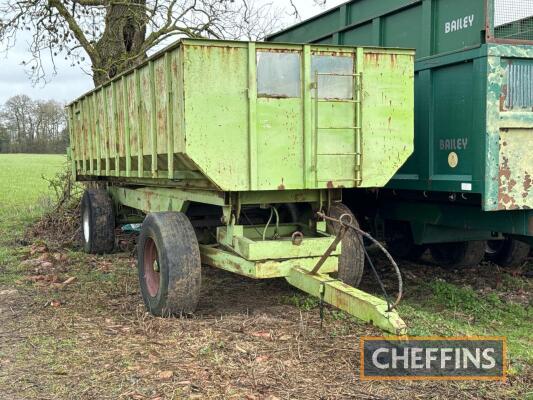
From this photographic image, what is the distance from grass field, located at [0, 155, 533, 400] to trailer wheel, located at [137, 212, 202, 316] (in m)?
0.15

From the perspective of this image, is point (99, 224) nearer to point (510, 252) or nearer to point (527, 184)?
point (510, 252)

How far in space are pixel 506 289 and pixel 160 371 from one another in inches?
188

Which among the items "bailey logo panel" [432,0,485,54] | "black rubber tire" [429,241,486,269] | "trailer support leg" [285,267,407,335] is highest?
"bailey logo panel" [432,0,485,54]

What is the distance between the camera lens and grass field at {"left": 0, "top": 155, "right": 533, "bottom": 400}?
3.67 m

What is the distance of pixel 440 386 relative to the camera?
3.65m

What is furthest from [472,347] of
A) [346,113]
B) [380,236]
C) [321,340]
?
[380,236]

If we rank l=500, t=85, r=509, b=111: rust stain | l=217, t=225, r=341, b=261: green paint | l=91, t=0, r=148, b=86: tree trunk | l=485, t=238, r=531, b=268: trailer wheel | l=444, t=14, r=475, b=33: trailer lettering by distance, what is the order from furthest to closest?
l=91, t=0, r=148, b=86: tree trunk < l=485, t=238, r=531, b=268: trailer wheel < l=444, t=14, r=475, b=33: trailer lettering < l=500, t=85, r=509, b=111: rust stain < l=217, t=225, r=341, b=261: green paint

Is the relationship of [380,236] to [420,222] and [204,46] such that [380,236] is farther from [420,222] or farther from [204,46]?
[204,46]

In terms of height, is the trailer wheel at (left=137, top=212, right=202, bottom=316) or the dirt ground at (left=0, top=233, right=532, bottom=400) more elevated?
the trailer wheel at (left=137, top=212, right=202, bottom=316)

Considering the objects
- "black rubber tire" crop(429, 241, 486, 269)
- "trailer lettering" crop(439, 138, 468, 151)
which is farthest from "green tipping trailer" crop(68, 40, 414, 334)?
"black rubber tire" crop(429, 241, 486, 269)

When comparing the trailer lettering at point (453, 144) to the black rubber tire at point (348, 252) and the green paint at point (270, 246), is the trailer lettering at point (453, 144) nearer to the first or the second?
the black rubber tire at point (348, 252)

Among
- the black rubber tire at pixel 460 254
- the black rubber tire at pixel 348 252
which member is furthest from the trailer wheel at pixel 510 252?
the black rubber tire at pixel 348 252

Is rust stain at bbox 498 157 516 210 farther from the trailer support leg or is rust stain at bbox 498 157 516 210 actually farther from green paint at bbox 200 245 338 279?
the trailer support leg

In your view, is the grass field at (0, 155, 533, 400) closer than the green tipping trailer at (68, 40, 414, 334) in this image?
Yes
